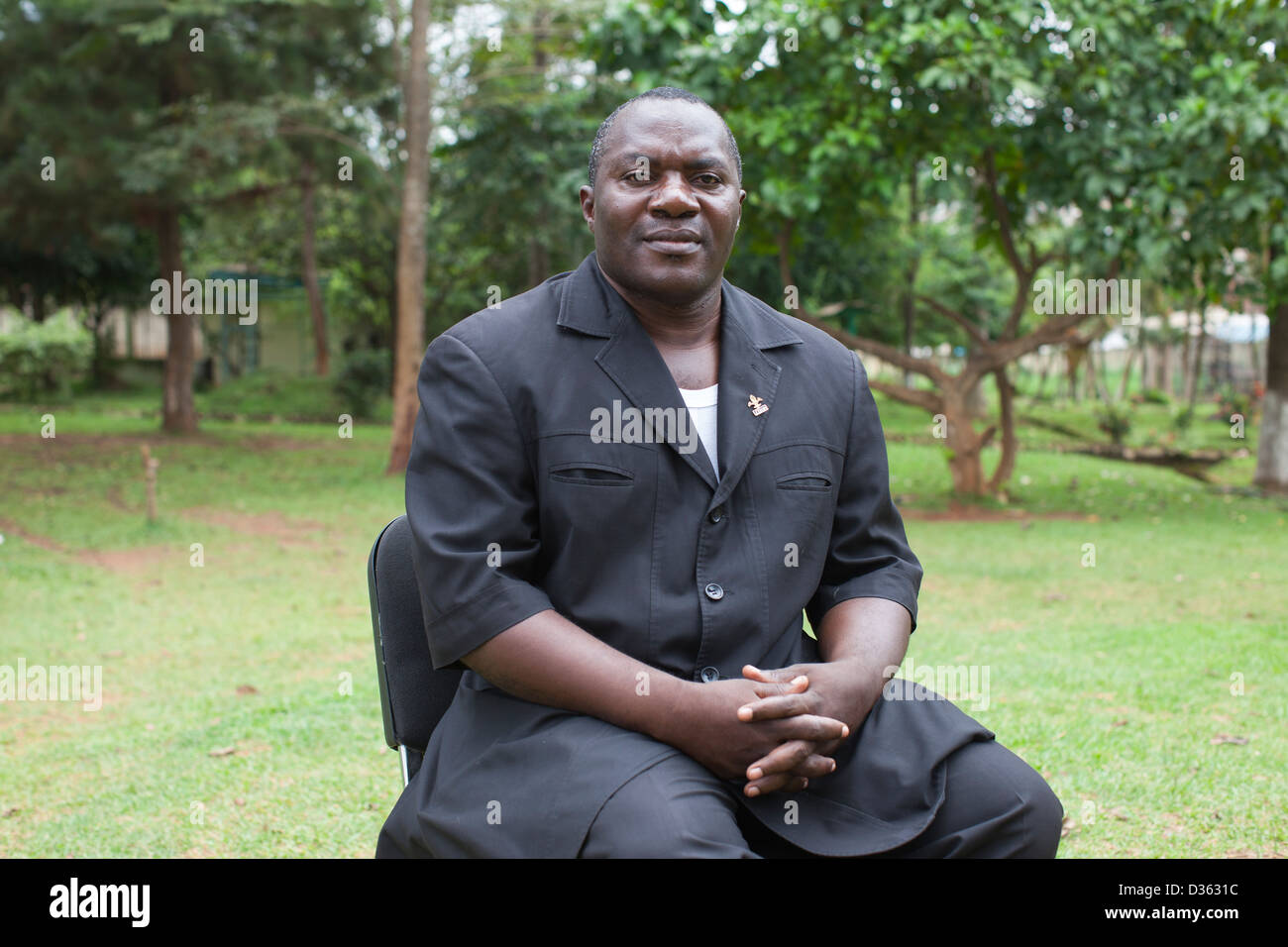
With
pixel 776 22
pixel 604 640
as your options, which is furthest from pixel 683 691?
pixel 776 22

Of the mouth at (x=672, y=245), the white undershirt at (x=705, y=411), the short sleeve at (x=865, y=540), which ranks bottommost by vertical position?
the short sleeve at (x=865, y=540)

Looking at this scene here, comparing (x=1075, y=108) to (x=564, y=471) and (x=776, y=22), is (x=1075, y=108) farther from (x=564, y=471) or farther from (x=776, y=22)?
(x=564, y=471)

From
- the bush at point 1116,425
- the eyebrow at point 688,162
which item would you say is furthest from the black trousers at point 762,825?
the bush at point 1116,425

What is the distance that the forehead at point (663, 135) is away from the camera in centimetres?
238

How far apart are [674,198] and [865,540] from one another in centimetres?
81

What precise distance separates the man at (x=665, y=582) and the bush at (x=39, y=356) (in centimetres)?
2338

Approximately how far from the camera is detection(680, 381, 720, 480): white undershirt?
2.43m

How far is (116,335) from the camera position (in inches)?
1337

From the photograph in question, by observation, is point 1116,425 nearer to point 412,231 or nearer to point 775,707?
point 412,231

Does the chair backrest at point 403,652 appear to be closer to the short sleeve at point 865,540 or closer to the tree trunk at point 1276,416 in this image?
the short sleeve at point 865,540

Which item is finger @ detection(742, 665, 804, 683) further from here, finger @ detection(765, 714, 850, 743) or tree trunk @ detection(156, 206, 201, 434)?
tree trunk @ detection(156, 206, 201, 434)

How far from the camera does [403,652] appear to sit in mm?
2523

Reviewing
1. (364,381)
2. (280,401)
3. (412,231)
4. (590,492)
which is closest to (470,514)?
(590,492)

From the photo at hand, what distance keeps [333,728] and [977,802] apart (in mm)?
3839
